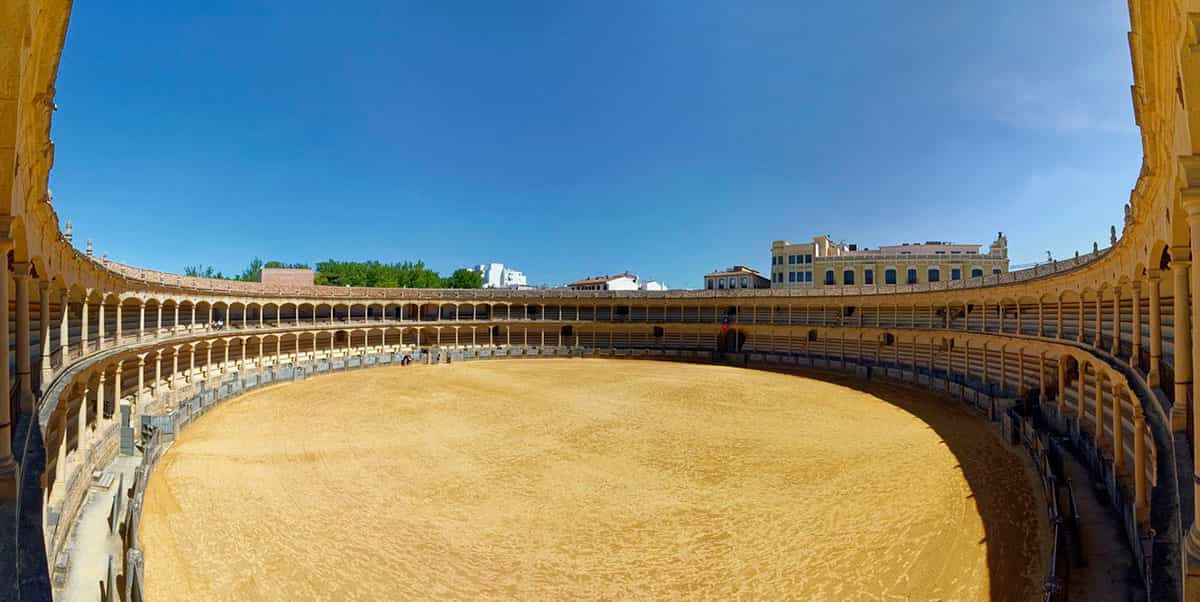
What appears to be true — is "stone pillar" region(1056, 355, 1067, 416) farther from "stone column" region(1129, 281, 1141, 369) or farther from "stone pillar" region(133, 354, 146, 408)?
"stone pillar" region(133, 354, 146, 408)

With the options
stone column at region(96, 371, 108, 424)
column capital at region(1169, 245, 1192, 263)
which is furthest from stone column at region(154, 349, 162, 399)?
column capital at region(1169, 245, 1192, 263)

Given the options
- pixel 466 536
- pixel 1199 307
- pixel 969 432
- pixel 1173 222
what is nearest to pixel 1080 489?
pixel 969 432

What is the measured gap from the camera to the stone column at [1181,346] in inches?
340

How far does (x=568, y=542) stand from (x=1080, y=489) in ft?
43.5

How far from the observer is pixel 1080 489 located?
1336 centimetres

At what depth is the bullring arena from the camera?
24.6 feet

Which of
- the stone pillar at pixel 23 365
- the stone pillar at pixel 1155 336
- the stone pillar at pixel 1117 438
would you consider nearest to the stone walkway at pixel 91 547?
the stone pillar at pixel 23 365

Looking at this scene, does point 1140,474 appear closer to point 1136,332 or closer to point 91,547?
point 1136,332

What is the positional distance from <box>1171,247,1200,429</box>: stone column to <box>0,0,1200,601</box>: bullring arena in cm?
4

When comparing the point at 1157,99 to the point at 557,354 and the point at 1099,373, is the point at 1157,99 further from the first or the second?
the point at 557,354

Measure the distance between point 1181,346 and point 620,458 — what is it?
523 inches

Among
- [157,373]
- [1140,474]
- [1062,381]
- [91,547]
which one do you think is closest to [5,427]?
[91,547]

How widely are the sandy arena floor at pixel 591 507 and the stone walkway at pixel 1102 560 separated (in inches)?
29.1

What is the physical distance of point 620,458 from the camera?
17266 mm
